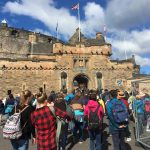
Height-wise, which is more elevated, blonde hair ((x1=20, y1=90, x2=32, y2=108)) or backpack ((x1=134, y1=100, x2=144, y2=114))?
blonde hair ((x1=20, y1=90, x2=32, y2=108))

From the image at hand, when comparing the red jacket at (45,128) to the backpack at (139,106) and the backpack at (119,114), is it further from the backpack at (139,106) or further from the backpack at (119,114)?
the backpack at (139,106)

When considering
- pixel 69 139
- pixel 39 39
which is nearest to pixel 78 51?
pixel 39 39

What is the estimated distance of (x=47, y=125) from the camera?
5.84 metres

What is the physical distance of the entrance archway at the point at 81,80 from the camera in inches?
1404

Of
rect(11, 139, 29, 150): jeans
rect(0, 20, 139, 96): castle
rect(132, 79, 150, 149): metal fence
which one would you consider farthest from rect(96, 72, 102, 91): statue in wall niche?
rect(11, 139, 29, 150): jeans

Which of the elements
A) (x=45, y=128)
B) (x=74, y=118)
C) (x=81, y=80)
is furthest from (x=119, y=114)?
(x=81, y=80)

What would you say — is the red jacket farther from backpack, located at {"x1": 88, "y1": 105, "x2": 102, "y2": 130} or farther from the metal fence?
the metal fence

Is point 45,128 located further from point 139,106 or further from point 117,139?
point 139,106

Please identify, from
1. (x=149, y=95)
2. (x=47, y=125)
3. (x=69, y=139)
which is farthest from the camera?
(x=69, y=139)

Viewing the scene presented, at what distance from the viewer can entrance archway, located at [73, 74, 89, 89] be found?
35656mm

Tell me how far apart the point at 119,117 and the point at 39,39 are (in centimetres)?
4682

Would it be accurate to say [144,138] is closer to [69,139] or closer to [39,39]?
[69,139]

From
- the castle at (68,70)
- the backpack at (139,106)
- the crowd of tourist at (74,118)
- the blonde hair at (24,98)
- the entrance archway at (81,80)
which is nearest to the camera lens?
the crowd of tourist at (74,118)

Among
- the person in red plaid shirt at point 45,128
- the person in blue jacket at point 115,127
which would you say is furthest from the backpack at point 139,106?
the person in red plaid shirt at point 45,128
